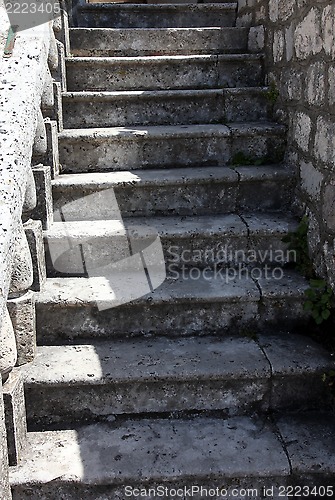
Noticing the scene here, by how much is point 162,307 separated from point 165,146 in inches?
43.3

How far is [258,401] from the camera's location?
221 cm

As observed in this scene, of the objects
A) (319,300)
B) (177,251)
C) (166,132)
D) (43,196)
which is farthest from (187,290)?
(166,132)

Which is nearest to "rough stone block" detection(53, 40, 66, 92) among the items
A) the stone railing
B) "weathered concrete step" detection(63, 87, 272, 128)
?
"weathered concrete step" detection(63, 87, 272, 128)

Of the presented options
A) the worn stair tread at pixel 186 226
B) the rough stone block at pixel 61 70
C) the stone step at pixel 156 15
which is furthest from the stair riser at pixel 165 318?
the stone step at pixel 156 15

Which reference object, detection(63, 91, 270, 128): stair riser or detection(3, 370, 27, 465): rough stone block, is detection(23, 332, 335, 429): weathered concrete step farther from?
detection(63, 91, 270, 128): stair riser

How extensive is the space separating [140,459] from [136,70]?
250cm

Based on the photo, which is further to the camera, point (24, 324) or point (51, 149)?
point (51, 149)

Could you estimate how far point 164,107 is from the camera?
3.26m

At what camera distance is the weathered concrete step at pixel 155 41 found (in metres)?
3.60

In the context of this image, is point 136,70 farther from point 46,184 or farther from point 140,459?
point 140,459

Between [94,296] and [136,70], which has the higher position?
[136,70]

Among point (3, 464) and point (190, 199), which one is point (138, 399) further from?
point (190, 199)

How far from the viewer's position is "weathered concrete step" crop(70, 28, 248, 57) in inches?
142

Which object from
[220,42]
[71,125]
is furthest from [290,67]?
[71,125]
